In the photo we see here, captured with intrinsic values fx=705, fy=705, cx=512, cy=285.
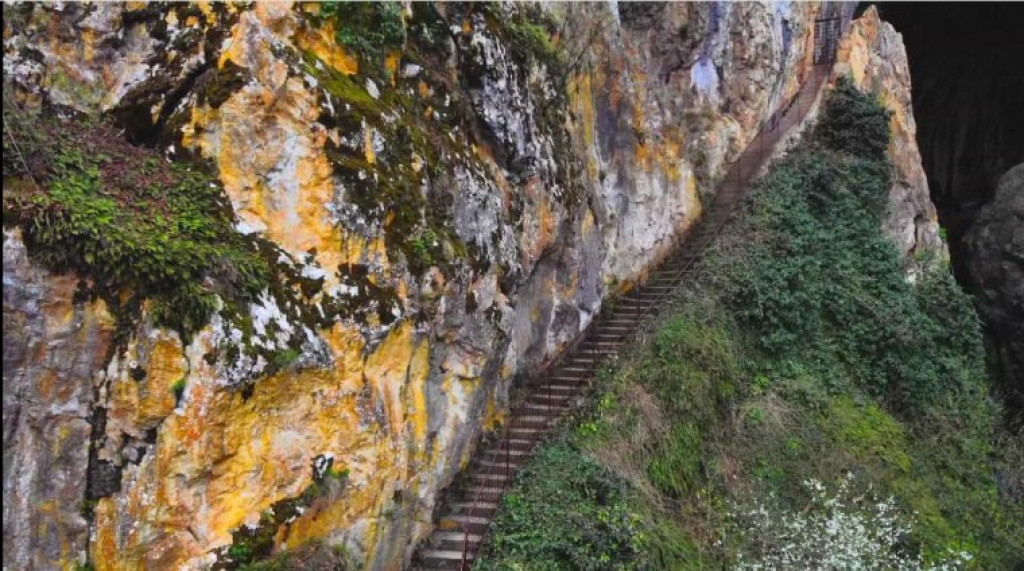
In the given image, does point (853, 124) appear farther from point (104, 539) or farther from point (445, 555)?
point (104, 539)

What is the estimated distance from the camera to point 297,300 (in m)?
7.16

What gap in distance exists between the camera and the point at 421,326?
834 cm

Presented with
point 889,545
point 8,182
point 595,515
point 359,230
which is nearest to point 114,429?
point 8,182

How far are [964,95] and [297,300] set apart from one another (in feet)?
97.3

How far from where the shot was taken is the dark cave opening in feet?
85.1

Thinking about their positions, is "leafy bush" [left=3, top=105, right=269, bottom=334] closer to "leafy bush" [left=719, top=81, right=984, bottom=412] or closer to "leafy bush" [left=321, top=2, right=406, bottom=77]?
"leafy bush" [left=321, top=2, right=406, bottom=77]

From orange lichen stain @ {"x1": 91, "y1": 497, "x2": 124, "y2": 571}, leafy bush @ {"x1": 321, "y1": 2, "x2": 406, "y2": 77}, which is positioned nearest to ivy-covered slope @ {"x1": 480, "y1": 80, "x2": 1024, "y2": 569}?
orange lichen stain @ {"x1": 91, "y1": 497, "x2": 124, "y2": 571}

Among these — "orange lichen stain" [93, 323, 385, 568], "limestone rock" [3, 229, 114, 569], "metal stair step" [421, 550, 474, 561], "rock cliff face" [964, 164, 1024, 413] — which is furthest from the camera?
"rock cliff face" [964, 164, 1024, 413]

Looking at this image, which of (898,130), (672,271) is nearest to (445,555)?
(672,271)

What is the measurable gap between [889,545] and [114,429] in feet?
34.4

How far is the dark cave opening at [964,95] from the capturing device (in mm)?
25938

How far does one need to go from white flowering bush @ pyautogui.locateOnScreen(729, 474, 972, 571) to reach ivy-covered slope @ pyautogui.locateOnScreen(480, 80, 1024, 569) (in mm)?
34

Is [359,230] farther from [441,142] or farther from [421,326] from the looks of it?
[441,142]

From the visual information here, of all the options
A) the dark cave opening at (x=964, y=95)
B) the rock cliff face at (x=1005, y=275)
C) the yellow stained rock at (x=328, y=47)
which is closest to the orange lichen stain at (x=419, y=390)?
the yellow stained rock at (x=328, y=47)
